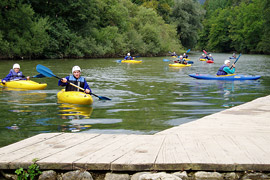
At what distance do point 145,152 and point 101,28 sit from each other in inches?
1667

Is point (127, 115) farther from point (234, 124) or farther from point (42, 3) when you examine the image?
point (42, 3)

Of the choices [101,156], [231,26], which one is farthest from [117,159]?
[231,26]

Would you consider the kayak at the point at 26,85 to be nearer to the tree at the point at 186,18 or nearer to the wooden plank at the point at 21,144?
the wooden plank at the point at 21,144

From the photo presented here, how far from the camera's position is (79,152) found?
388 centimetres

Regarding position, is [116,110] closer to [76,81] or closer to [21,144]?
[76,81]

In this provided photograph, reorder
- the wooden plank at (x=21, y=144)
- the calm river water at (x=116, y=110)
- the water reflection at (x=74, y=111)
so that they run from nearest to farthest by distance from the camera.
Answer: the wooden plank at (x=21, y=144) → the calm river water at (x=116, y=110) → the water reflection at (x=74, y=111)

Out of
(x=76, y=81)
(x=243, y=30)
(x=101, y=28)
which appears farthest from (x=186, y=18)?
(x=76, y=81)

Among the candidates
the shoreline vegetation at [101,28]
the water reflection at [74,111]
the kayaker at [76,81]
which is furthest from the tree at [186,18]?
the water reflection at [74,111]

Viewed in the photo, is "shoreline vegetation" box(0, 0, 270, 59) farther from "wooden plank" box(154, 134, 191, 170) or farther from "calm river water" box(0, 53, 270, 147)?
"wooden plank" box(154, 134, 191, 170)

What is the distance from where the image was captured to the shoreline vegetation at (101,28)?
34250 mm

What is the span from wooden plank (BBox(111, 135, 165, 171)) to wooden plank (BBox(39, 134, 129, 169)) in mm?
140

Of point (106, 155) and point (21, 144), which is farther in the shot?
point (21, 144)

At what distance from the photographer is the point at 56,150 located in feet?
13.0

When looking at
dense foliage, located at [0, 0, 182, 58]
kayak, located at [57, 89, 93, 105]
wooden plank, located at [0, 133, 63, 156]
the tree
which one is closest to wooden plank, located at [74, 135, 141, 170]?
wooden plank, located at [0, 133, 63, 156]
